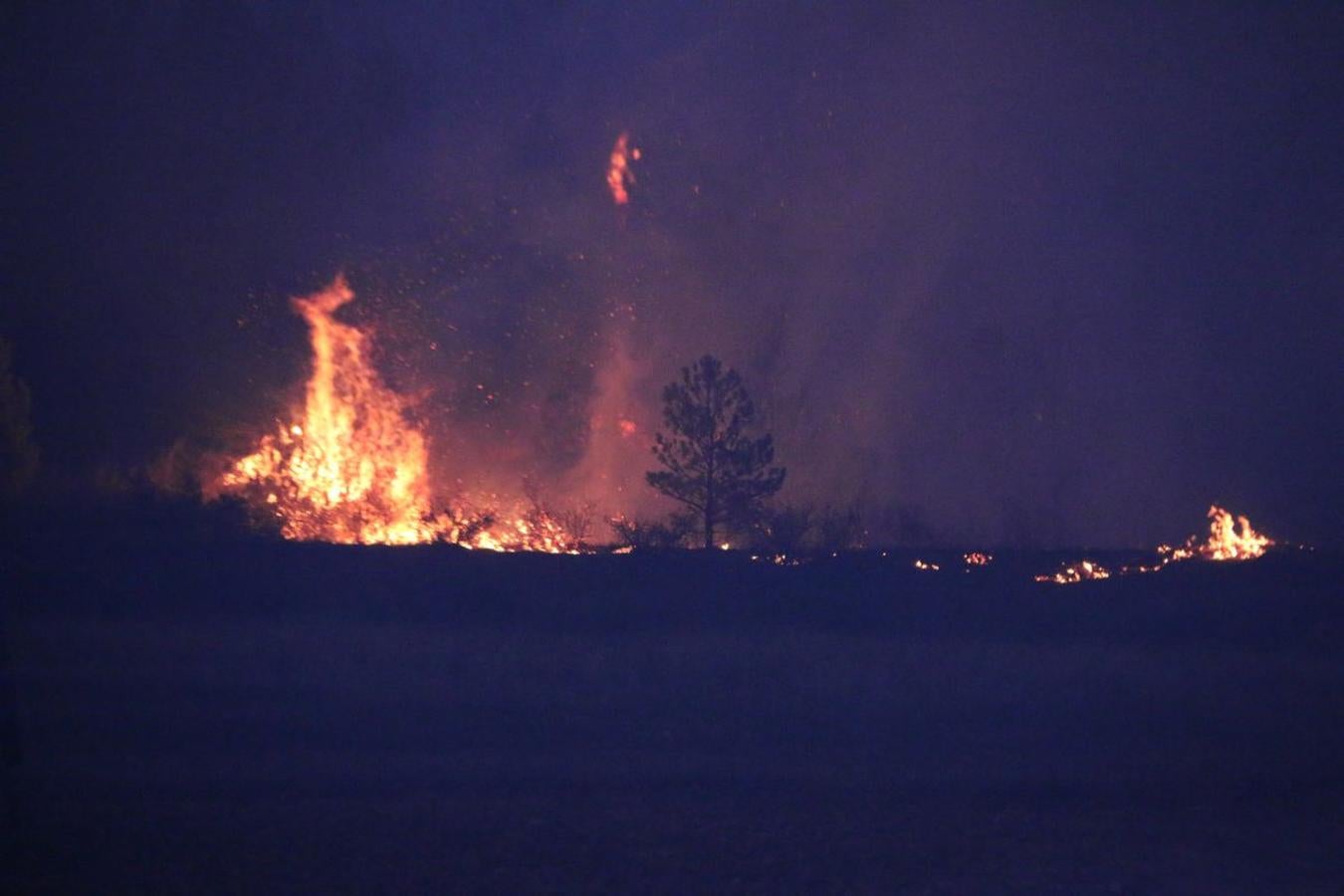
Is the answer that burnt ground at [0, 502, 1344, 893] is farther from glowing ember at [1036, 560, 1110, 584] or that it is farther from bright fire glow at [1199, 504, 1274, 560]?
bright fire glow at [1199, 504, 1274, 560]

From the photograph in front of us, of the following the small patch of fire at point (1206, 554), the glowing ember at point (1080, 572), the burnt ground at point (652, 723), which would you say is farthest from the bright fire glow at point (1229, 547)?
the burnt ground at point (652, 723)

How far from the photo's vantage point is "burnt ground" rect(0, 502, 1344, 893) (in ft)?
23.0

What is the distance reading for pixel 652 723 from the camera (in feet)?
33.4

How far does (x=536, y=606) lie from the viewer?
12328mm

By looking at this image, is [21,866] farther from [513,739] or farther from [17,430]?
[17,430]

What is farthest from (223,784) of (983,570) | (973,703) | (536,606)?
(983,570)

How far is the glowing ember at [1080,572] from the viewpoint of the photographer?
15.2 metres

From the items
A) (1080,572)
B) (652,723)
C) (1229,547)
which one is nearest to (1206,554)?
(1229,547)

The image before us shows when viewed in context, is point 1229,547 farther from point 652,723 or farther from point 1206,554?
point 652,723

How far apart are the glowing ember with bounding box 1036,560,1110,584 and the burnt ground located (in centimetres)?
120

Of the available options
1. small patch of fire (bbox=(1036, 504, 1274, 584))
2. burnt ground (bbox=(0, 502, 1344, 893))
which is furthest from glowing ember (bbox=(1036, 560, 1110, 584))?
burnt ground (bbox=(0, 502, 1344, 893))

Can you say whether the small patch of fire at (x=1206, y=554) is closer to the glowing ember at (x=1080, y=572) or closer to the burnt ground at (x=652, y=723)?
the glowing ember at (x=1080, y=572)

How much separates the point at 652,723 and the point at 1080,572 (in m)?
9.90

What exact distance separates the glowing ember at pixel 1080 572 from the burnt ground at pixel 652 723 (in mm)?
1202
